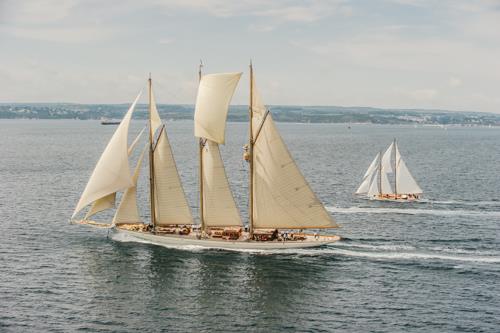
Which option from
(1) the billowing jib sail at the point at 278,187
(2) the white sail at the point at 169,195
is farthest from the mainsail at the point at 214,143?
(1) the billowing jib sail at the point at 278,187

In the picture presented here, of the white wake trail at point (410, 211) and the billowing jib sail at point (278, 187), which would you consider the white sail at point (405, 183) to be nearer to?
the white wake trail at point (410, 211)

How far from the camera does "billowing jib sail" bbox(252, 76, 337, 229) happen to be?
223 ft

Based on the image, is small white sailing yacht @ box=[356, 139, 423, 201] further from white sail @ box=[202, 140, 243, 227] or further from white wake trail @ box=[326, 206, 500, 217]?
white sail @ box=[202, 140, 243, 227]

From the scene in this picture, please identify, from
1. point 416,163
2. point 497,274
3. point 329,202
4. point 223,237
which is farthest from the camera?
point 416,163

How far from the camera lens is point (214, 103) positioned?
6669 cm

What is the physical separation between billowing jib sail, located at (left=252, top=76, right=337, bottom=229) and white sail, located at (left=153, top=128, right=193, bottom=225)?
8749 mm

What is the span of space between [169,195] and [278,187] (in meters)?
12.5

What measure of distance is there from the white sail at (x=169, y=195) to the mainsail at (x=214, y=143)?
2534 mm

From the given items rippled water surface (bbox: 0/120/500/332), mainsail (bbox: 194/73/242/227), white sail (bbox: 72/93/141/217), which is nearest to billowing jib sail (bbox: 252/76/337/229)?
mainsail (bbox: 194/73/242/227)

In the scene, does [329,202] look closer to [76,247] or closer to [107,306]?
[76,247]

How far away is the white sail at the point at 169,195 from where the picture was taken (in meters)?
71.9

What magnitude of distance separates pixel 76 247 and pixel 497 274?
4358 centimetres

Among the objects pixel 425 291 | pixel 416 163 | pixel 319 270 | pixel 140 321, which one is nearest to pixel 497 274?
pixel 425 291

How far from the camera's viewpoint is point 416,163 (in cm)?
16562
